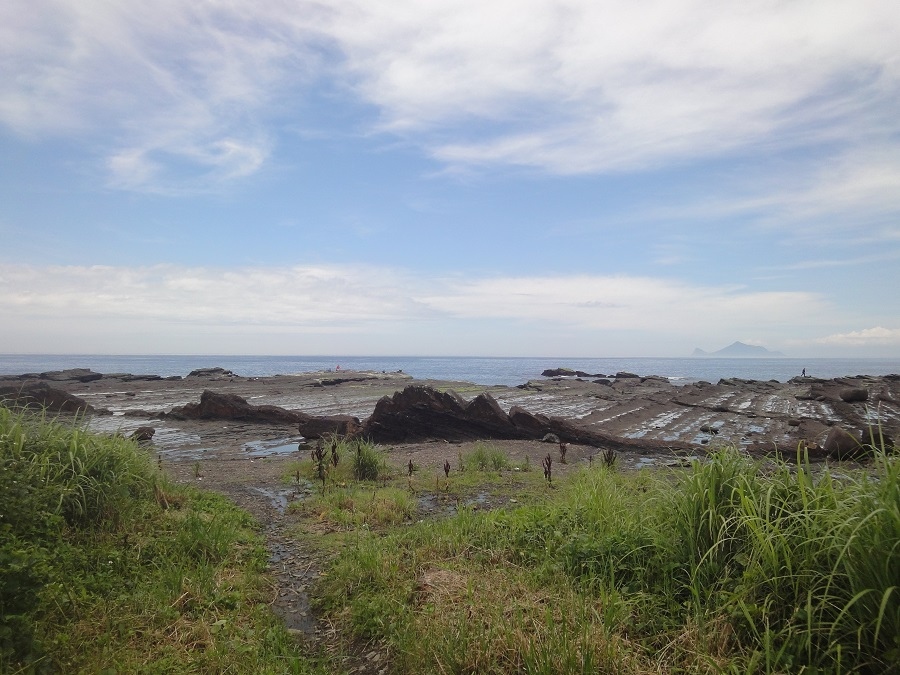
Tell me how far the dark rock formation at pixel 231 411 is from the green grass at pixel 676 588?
22.1m

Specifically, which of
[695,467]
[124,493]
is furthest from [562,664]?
[124,493]

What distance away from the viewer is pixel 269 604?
641 centimetres

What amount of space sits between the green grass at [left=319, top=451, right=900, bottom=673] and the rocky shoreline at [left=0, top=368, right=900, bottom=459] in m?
6.88

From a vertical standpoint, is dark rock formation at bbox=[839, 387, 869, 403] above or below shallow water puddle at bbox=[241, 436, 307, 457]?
above

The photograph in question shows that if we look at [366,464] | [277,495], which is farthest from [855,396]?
[277,495]

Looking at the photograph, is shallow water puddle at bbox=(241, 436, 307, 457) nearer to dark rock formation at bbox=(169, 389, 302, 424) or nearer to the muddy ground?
the muddy ground

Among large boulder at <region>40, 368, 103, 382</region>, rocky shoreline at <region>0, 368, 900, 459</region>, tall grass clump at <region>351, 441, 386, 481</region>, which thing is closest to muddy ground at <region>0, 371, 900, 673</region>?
rocky shoreline at <region>0, 368, 900, 459</region>

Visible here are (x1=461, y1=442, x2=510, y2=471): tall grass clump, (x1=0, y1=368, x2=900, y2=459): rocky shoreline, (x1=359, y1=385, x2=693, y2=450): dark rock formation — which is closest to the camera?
(x1=461, y1=442, x2=510, y2=471): tall grass clump

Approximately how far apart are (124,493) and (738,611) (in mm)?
A: 7531

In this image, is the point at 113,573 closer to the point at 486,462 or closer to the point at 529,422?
the point at 486,462

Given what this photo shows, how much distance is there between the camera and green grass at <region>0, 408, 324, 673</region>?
14.6 ft

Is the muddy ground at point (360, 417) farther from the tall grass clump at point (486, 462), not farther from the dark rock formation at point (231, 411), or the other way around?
the tall grass clump at point (486, 462)

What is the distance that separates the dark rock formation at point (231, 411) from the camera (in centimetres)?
2766

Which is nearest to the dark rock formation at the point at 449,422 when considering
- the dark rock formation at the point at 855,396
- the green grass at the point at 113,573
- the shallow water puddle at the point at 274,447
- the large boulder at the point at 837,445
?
the shallow water puddle at the point at 274,447
